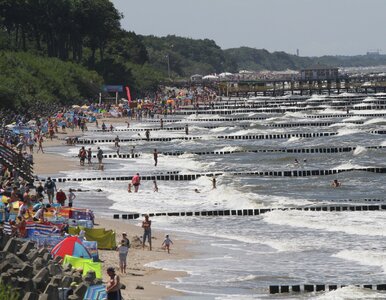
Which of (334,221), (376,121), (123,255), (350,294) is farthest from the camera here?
(376,121)

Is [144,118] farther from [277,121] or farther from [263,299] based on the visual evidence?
[263,299]

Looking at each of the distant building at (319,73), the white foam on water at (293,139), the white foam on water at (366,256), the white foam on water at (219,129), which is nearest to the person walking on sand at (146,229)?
the white foam on water at (366,256)

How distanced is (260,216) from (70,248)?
47.2 ft

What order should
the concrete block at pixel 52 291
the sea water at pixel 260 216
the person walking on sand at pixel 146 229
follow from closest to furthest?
the concrete block at pixel 52 291 → the sea water at pixel 260 216 → the person walking on sand at pixel 146 229

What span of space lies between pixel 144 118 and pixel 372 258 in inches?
2781

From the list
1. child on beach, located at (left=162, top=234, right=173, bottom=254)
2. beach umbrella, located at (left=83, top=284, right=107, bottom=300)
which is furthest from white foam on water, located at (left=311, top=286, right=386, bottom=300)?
child on beach, located at (left=162, top=234, right=173, bottom=254)

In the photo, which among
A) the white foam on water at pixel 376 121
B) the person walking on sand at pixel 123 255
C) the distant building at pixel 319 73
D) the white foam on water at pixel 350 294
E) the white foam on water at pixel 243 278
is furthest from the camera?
the distant building at pixel 319 73

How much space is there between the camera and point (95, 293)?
20016 mm

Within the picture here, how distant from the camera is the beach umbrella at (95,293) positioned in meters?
19.8

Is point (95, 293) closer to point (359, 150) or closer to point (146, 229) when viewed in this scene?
point (146, 229)

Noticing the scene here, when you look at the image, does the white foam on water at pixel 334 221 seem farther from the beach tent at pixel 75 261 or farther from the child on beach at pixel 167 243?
the beach tent at pixel 75 261

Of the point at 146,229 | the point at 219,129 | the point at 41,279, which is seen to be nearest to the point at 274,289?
the point at 146,229

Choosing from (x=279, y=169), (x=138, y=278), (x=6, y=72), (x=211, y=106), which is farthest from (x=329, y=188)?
(x=211, y=106)

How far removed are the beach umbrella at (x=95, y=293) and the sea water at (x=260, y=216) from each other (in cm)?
489
